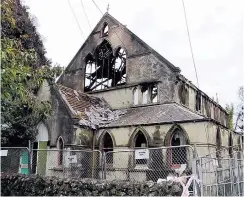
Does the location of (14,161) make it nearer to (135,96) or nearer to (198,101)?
(135,96)

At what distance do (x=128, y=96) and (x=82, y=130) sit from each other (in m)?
5.22

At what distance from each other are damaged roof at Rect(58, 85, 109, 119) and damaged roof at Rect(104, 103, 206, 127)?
6.74 feet

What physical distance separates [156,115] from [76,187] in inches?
365

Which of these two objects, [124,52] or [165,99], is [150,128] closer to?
[165,99]

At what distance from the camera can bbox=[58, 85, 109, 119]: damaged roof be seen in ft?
62.7

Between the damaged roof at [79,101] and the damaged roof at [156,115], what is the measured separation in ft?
6.74

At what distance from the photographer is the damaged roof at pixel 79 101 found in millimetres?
19125

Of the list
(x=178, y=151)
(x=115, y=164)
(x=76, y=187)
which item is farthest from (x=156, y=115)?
(x=76, y=187)

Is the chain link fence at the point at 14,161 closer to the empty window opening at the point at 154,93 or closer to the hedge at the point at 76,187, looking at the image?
the hedge at the point at 76,187

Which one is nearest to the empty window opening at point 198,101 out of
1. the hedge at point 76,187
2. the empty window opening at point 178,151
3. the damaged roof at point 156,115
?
the damaged roof at point 156,115

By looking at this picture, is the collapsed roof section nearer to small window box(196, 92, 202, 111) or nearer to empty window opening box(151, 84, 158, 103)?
empty window opening box(151, 84, 158, 103)

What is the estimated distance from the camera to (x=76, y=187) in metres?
10.4

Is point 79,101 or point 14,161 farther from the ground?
point 79,101

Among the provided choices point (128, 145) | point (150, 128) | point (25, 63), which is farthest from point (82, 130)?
point (25, 63)
